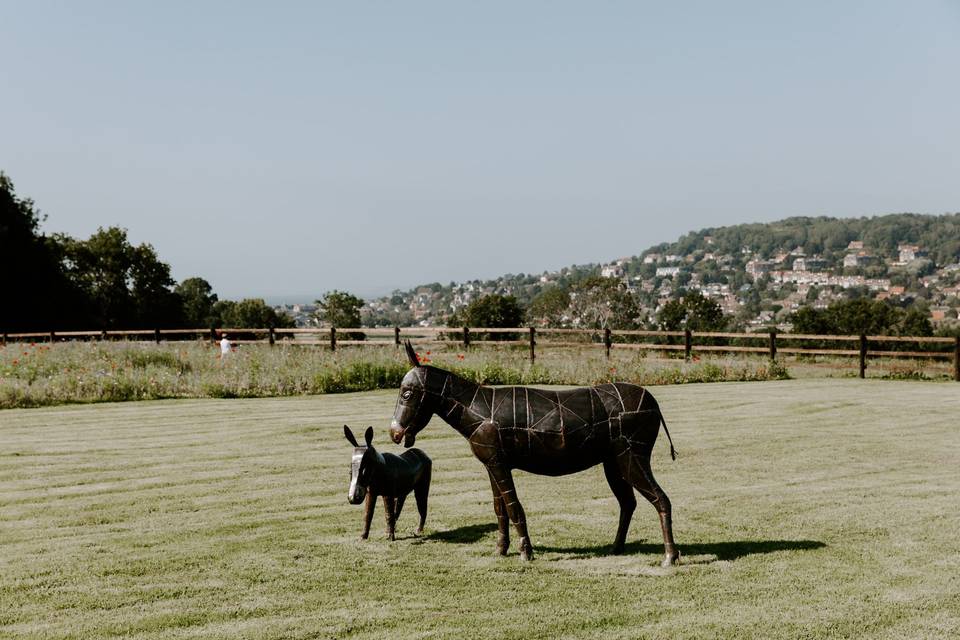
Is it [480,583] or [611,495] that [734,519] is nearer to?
[611,495]

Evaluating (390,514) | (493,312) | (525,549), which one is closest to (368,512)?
(390,514)

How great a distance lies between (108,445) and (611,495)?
8589mm

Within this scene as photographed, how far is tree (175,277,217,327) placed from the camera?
98500mm

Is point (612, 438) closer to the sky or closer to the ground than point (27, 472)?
closer to the sky

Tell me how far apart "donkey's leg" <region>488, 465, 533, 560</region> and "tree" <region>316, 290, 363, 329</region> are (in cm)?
8399

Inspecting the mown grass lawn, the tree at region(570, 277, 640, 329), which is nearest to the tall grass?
the mown grass lawn

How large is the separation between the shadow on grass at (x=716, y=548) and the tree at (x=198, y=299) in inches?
3718

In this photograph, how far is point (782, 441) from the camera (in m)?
14.4

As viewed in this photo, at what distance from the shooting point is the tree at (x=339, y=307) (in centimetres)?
9081

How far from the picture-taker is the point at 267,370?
23062 millimetres

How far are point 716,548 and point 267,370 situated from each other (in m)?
17.1

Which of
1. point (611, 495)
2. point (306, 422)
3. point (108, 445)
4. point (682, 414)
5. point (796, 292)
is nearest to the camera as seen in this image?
point (611, 495)

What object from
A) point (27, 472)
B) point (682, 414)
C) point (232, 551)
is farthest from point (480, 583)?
point (682, 414)

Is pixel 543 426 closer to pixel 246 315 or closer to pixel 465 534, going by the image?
pixel 465 534
